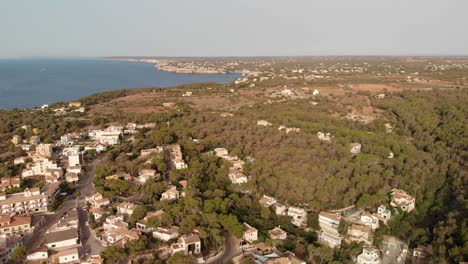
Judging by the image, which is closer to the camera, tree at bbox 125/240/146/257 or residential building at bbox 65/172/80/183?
tree at bbox 125/240/146/257

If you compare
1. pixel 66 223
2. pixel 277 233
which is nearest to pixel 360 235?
pixel 277 233

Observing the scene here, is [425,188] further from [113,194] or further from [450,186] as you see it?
[113,194]

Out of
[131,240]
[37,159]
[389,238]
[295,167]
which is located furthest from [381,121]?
[37,159]

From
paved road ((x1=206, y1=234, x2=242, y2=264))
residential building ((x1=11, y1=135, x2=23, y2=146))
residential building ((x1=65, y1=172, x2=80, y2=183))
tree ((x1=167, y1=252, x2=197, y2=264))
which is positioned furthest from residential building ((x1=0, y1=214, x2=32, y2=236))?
residential building ((x1=11, y1=135, x2=23, y2=146))

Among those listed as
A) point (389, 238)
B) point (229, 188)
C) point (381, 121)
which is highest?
point (381, 121)

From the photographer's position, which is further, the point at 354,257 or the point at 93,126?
the point at 93,126

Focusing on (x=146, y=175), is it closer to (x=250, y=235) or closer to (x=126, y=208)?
(x=126, y=208)

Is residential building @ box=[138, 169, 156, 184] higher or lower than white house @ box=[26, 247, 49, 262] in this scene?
higher

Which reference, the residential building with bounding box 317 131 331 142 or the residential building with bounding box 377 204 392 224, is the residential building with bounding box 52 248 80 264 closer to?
the residential building with bounding box 377 204 392 224
